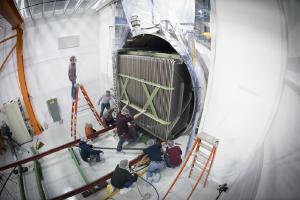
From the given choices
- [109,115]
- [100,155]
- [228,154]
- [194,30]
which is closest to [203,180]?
[228,154]

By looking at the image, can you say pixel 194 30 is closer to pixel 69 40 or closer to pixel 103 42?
pixel 103 42

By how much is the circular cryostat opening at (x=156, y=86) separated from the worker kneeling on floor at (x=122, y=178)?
5.83 ft

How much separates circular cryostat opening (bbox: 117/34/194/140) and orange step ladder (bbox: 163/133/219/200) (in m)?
1.24

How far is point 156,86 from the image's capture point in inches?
209

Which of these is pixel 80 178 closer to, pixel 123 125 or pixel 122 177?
pixel 122 177

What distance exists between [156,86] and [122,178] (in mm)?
2687

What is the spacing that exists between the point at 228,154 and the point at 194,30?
11.3ft

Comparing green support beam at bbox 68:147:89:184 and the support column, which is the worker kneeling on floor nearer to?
green support beam at bbox 68:147:89:184

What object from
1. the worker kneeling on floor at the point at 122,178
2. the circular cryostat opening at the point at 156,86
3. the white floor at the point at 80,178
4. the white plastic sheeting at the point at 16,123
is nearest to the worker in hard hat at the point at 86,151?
the white floor at the point at 80,178

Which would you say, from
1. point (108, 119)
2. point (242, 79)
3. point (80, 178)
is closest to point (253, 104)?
point (242, 79)

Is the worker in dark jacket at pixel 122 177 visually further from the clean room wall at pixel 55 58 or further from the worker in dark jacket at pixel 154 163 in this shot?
the clean room wall at pixel 55 58

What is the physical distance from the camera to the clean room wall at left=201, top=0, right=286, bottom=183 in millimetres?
2785

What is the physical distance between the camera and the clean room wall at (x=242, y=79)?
2.78 metres

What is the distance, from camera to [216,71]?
378 centimetres
